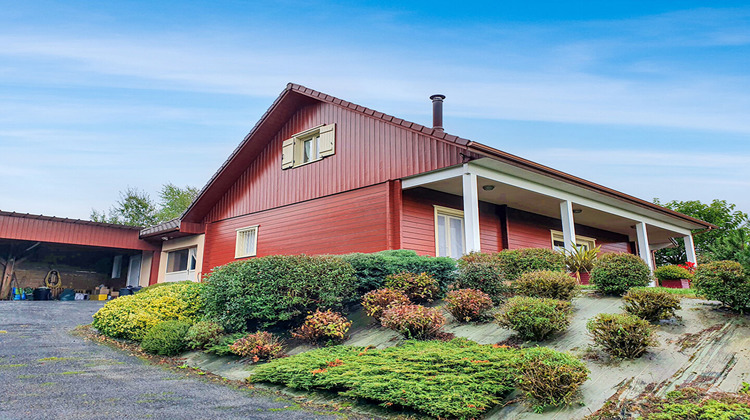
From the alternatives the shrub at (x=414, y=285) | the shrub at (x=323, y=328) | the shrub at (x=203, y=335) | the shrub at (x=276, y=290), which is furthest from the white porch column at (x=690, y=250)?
the shrub at (x=203, y=335)

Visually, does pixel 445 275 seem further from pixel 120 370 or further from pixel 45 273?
pixel 45 273

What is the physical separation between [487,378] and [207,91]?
14.4 metres

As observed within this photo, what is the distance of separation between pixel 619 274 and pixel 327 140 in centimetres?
868

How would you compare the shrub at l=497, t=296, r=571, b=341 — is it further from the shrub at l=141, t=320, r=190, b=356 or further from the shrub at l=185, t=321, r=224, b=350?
the shrub at l=141, t=320, r=190, b=356

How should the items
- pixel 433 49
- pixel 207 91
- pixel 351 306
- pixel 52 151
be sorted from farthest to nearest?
pixel 52 151, pixel 207 91, pixel 433 49, pixel 351 306

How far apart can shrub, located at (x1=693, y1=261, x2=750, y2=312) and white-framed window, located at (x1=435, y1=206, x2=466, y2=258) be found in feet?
22.2

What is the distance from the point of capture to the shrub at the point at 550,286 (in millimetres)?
7332

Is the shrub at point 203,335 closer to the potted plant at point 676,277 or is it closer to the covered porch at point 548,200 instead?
the covered porch at point 548,200

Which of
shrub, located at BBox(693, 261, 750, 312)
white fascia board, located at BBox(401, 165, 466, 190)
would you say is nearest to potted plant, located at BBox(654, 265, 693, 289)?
white fascia board, located at BBox(401, 165, 466, 190)

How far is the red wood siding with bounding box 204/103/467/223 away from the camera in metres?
11.5

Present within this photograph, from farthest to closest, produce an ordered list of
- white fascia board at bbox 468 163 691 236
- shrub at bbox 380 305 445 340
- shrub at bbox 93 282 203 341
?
1. white fascia board at bbox 468 163 691 236
2. shrub at bbox 93 282 203 341
3. shrub at bbox 380 305 445 340

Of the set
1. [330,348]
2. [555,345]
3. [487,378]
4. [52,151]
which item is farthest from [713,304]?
[52,151]

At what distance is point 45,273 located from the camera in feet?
69.9

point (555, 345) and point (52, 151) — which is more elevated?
point (52, 151)
